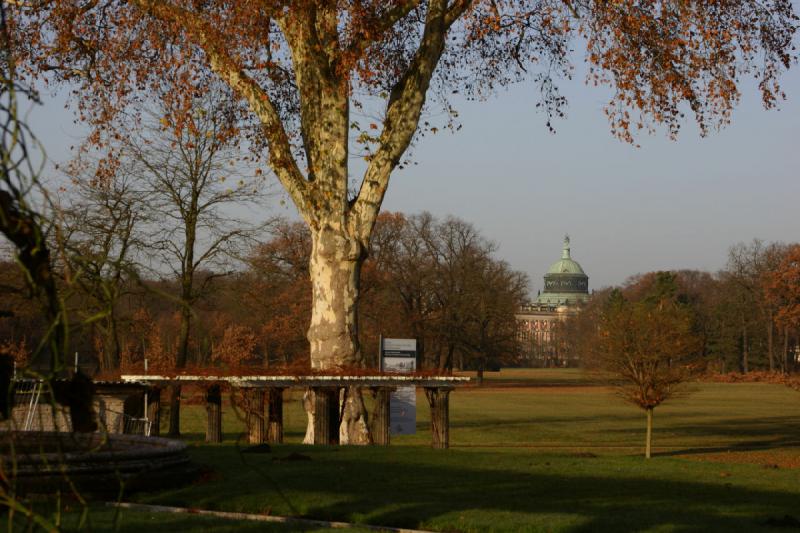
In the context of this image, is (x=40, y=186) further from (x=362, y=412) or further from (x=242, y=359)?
(x=242, y=359)

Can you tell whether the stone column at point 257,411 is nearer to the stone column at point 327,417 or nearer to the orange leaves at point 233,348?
the stone column at point 327,417

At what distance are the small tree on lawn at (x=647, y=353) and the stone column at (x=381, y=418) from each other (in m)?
Result: 7.05

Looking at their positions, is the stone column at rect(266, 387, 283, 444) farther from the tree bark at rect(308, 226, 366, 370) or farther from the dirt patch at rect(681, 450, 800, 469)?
the dirt patch at rect(681, 450, 800, 469)

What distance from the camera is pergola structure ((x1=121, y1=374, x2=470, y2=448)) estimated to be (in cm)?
1828

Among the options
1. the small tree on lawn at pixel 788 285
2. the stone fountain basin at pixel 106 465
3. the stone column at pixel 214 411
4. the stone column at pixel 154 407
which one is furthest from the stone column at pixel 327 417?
the small tree on lawn at pixel 788 285

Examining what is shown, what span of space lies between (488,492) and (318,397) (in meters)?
7.70

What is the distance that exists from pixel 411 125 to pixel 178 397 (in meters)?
6.89

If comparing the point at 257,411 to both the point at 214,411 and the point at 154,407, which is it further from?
the point at 154,407

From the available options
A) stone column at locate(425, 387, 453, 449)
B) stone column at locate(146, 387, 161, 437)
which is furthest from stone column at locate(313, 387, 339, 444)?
stone column at locate(146, 387, 161, 437)

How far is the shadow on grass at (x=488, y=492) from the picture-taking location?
1010 centimetres

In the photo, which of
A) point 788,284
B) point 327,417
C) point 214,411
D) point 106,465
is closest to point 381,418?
point 327,417

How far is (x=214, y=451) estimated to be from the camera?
628 inches

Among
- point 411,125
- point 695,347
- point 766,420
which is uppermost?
point 411,125

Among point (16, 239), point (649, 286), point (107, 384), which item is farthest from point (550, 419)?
point (649, 286)
